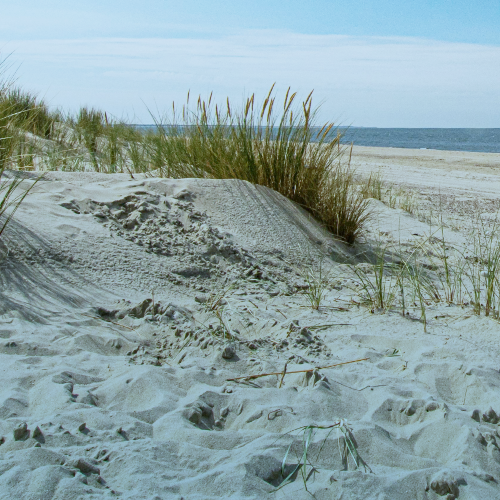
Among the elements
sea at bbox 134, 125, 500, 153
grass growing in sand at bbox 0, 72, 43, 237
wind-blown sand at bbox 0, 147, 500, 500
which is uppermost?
sea at bbox 134, 125, 500, 153

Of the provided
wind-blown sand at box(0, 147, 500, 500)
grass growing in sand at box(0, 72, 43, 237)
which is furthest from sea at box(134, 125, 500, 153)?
grass growing in sand at box(0, 72, 43, 237)

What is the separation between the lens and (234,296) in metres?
3.13

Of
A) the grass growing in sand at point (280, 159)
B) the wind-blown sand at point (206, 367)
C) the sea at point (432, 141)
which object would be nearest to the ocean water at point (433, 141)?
the sea at point (432, 141)

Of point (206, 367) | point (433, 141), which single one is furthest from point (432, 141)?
point (206, 367)

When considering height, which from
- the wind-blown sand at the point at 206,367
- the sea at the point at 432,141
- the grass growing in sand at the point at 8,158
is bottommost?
Answer: the wind-blown sand at the point at 206,367

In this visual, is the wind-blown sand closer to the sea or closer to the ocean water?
the sea

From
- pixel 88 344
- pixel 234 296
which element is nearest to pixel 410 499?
pixel 88 344

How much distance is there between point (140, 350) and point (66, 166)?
4222 millimetres

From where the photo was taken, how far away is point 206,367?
2.29 metres

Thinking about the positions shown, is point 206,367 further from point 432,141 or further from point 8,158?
point 432,141

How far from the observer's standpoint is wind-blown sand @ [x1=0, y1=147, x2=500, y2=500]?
159 centimetres

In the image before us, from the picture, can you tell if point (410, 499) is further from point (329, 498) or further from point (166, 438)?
point (166, 438)

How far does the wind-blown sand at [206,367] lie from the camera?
159 cm

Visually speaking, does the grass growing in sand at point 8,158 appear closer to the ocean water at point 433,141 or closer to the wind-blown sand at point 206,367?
the wind-blown sand at point 206,367
